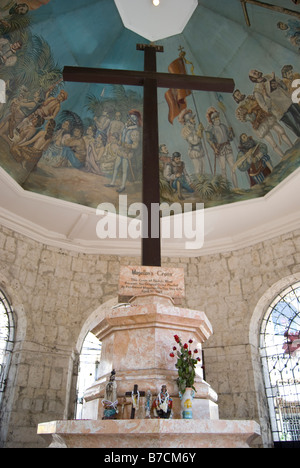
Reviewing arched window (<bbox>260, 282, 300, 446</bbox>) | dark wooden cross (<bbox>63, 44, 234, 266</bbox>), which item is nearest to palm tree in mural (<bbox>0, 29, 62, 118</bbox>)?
dark wooden cross (<bbox>63, 44, 234, 266</bbox>)

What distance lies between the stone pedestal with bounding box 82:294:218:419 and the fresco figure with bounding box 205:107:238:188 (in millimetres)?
6662

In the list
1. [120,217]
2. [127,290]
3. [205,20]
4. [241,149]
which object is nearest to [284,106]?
[241,149]

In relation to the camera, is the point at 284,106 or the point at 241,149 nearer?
the point at 284,106

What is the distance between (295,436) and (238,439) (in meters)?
5.36

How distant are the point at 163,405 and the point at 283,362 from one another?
6012 millimetres

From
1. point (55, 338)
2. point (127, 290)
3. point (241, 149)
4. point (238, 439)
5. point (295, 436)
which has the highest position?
point (241, 149)

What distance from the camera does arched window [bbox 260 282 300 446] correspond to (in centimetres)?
857

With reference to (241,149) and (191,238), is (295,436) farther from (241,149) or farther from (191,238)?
(241,149)

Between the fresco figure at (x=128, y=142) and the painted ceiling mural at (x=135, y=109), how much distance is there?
27mm

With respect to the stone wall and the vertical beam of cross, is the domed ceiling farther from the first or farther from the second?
the vertical beam of cross

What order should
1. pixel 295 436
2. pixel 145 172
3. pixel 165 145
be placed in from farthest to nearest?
pixel 165 145 < pixel 295 436 < pixel 145 172

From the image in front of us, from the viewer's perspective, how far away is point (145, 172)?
588cm

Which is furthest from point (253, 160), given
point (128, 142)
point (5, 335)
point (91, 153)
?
point (5, 335)

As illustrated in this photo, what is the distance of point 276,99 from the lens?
984 cm
